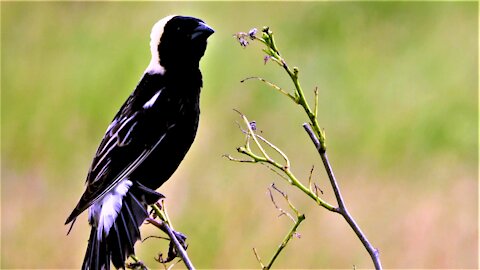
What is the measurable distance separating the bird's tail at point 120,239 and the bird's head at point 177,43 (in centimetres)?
38

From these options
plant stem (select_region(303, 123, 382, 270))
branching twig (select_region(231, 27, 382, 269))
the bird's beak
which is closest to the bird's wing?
the bird's beak

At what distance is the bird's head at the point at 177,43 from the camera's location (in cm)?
192

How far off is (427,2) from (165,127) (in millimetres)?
3335

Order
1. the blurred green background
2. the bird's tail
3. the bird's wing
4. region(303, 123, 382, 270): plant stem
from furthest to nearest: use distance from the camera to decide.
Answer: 1. the blurred green background
2. the bird's wing
3. the bird's tail
4. region(303, 123, 382, 270): plant stem

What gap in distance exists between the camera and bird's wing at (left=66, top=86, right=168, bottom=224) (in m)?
1.77

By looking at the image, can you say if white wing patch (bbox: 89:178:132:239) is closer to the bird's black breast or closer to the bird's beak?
Result: the bird's black breast

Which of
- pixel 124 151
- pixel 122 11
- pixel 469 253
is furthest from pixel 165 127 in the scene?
pixel 122 11

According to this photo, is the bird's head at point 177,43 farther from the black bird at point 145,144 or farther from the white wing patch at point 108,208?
the white wing patch at point 108,208

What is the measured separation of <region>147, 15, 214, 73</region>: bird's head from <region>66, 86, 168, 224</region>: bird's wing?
0.09 meters

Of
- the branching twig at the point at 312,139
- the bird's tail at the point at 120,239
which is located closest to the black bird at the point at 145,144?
the bird's tail at the point at 120,239

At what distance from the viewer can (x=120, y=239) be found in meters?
1.66

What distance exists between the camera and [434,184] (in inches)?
146

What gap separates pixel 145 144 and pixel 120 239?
25cm

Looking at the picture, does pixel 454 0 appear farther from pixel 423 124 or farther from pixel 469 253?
pixel 469 253
